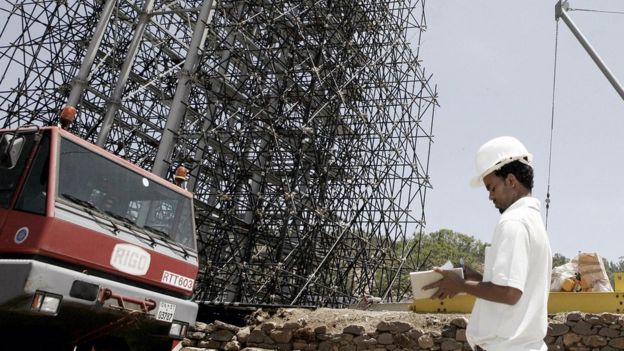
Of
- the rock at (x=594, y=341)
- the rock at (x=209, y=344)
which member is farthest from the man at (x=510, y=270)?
the rock at (x=209, y=344)

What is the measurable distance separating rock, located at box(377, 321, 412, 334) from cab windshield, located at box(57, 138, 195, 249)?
341cm

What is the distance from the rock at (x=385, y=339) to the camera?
7918 mm

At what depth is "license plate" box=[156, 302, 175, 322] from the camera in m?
4.83

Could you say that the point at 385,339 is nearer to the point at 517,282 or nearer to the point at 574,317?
the point at 574,317

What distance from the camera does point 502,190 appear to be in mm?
2275

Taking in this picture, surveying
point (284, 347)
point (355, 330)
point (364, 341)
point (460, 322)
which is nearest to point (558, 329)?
point (460, 322)

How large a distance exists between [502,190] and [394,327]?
6.02 metres

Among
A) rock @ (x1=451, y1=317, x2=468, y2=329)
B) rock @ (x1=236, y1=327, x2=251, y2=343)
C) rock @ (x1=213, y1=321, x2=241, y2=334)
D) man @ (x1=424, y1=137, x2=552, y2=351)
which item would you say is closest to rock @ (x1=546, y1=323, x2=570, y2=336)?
rock @ (x1=451, y1=317, x2=468, y2=329)

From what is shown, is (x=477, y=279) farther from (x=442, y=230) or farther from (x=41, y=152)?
(x=442, y=230)

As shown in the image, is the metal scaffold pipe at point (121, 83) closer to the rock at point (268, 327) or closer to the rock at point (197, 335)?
the rock at point (197, 335)

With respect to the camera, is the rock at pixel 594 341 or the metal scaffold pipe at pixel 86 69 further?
the metal scaffold pipe at pixel 86 69

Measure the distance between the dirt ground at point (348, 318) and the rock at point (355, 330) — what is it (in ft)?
0.24

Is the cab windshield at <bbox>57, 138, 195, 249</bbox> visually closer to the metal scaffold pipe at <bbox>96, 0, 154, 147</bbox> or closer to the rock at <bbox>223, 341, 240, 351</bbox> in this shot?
the rock at <bbox>223, 341, 240, 351</bbox>

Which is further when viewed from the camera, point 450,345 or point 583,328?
point 450,345
